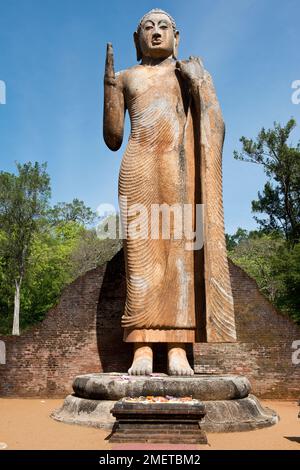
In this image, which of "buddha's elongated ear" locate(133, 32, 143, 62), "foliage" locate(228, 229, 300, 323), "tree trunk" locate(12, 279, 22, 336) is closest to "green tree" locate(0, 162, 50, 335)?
"tree trunk" locate(12, 279, 22, 336)

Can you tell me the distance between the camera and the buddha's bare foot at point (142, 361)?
241 inches

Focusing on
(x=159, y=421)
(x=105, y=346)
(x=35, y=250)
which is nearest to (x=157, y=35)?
(x=105, y=346)

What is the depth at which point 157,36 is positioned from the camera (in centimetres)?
761

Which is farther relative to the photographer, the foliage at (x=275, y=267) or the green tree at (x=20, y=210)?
the green tree at (x=20, y=210)

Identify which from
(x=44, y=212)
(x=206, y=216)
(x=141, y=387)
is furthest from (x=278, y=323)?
(x=44, y=212)

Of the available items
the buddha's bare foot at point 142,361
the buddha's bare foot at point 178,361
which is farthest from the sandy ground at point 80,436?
the buddha's bare foot at point 178,361

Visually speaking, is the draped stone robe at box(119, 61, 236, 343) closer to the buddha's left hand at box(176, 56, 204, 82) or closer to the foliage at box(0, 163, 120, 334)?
the buddha's left hand at box(176, 56, 204, 82)

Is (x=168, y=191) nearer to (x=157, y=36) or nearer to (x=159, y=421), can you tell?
(x=157, y=36)

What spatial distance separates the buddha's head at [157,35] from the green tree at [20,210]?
1619 centimetres

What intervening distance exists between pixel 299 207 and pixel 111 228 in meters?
9.75

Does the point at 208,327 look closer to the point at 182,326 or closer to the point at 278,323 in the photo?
the point at 182,326

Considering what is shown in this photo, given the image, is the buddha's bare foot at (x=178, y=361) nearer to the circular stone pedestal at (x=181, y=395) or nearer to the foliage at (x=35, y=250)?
the circular stone pedestal at (x=181, y=395)

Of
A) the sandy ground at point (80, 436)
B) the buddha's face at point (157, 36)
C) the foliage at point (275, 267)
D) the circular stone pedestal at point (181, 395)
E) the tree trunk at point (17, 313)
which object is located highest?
the buddha's face at point (157, 36)

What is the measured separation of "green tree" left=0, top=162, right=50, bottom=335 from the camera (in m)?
23.0
